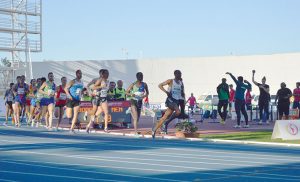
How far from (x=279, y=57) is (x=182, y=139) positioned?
3376 centimetres

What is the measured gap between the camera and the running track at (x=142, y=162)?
892cm

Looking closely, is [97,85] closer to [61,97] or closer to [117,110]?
[61,97]

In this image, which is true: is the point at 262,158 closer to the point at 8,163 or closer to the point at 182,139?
the point at 8,163

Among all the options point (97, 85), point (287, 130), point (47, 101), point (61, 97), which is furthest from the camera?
point (61, 97)

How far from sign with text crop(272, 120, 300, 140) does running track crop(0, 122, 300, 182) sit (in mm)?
2183

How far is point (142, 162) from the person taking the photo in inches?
420

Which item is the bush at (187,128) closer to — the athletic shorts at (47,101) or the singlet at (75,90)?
the singlet at (75,90)

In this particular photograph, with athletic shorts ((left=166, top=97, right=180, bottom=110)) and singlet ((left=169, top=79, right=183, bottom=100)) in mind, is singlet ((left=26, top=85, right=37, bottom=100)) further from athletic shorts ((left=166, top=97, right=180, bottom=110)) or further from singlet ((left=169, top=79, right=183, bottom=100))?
athletic shorts ((left=166, top=97, right=180, bottom=110))

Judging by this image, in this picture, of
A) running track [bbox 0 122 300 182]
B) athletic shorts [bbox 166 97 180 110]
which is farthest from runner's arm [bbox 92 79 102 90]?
running track [bbox 0 122 300 182]

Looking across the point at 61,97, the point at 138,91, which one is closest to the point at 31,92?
the point at 61,97

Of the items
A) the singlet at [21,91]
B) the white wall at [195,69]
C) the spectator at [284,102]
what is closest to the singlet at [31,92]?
the singlet at [21,91]

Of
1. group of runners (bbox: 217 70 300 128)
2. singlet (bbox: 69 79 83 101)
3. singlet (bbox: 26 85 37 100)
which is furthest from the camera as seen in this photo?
singlet (bbox: 26 85 37 100)

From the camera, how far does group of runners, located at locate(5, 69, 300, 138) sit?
1742 cm

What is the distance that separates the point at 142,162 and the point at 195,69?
42.5 meters
